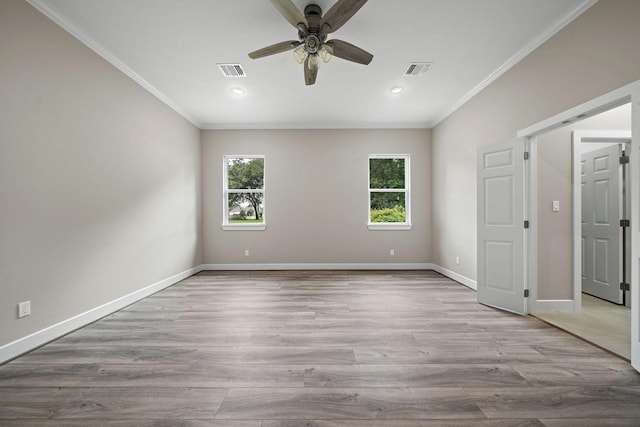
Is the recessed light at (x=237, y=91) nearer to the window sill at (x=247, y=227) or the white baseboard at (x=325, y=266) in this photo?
the window sill at (x=247, y=227)

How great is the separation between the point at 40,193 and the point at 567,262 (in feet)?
17.8

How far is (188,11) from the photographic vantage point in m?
2.54

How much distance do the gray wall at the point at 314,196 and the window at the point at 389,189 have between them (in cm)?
16

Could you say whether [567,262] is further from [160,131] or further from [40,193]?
[160,131]

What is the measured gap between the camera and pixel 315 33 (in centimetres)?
253

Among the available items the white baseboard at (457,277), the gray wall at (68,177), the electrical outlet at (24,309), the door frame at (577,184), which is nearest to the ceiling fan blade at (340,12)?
the gray wall at (68,177)

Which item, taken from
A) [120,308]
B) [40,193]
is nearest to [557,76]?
[40,193]

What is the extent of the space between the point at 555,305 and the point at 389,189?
326cm

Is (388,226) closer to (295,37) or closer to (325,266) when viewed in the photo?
(325,266)

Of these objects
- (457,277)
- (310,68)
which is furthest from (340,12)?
(457,277)

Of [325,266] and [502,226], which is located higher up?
[502,226]

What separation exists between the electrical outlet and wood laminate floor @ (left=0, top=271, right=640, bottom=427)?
33 cm

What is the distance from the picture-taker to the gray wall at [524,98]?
7.17 feet

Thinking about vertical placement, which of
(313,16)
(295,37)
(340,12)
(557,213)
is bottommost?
(557,213)
